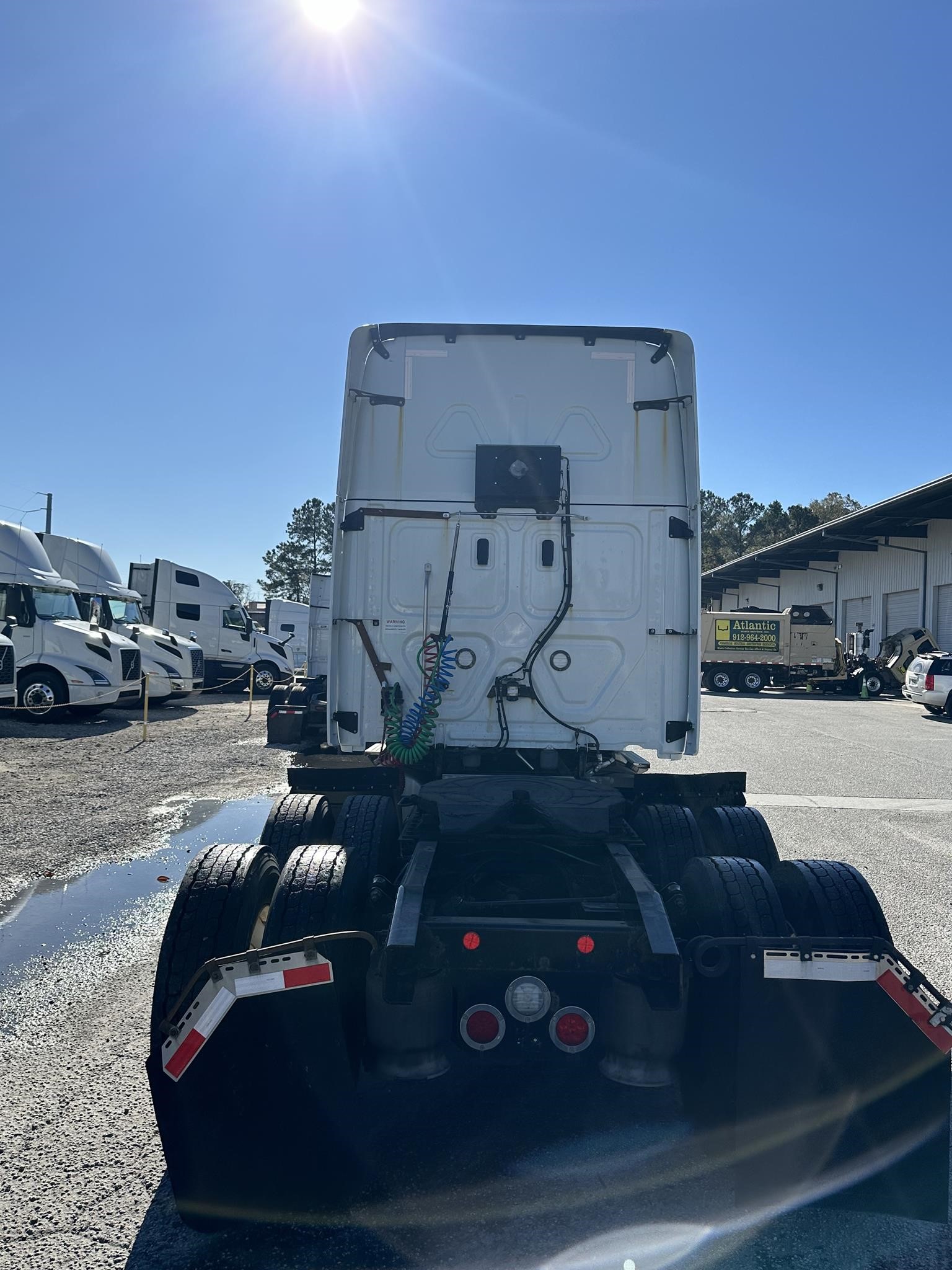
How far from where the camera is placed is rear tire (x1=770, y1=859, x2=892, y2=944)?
3.21m

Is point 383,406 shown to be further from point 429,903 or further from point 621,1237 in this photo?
point 621,1237

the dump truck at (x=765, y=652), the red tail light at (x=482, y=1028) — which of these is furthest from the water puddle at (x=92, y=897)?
the dump truck at (x=765, y=652)

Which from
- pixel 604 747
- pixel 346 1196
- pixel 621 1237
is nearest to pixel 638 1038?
pixel 621 1237

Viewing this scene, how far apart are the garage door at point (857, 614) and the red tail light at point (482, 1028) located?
1555 inches

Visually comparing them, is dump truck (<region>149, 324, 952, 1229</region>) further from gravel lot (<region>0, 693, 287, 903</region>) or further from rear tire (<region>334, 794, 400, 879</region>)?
gravel lot (<region>0, 693, 287, 903</region>)

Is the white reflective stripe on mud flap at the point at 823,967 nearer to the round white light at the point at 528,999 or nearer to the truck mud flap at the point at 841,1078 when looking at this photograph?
the truck mud flap at the point at 841,1078

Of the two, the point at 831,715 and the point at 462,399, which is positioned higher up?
the point at 462,399

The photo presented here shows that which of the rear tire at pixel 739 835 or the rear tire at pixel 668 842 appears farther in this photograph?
the rear tire at pixel 739 835

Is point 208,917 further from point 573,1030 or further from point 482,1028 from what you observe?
point 573,1030

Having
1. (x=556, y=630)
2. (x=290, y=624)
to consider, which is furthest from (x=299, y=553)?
(x=556, y=630)

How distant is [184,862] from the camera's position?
693 centimetres

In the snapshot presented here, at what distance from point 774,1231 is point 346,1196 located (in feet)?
4.49

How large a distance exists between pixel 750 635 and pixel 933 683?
11.0m

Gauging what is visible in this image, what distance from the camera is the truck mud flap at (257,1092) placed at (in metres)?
2.59
